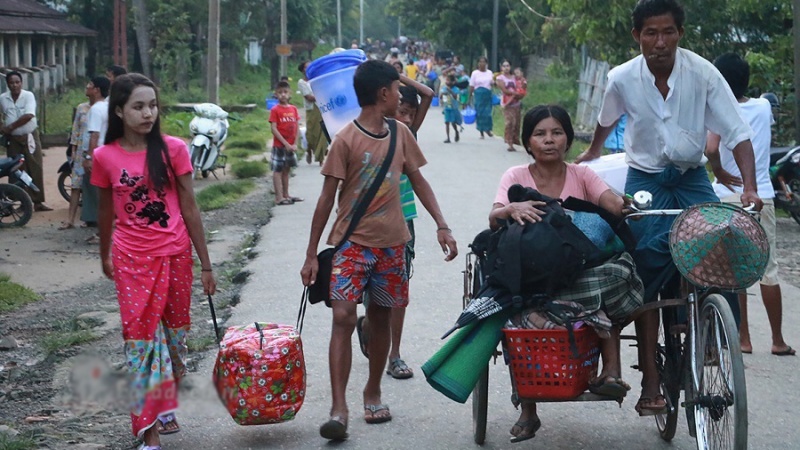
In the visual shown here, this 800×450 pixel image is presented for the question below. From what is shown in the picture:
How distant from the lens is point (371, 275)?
17.9 feet

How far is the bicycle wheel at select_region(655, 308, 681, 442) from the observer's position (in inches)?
192

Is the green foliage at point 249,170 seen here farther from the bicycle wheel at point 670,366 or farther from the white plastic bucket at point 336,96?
the bicycle wheel at point 670,366

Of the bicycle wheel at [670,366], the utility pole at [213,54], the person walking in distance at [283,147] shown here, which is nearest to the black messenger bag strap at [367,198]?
the bicycle wheel at [670,366]

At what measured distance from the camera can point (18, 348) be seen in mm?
7578

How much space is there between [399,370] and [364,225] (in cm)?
140

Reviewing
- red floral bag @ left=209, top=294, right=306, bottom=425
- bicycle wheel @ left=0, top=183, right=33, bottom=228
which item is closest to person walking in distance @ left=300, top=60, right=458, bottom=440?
red floral bag @ left=209, top=294, right=306, bottom=425

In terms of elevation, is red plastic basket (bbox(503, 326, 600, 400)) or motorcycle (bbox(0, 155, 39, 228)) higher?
red plastic basket (bbox(503, 326, 600, 400))

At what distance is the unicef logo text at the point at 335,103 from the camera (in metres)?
7.21

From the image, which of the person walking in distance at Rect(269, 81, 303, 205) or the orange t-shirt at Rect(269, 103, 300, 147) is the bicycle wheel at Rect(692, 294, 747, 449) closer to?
the person walking in distance at Rect(269, 81, 303, 205)

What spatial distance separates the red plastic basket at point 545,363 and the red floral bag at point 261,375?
1.11m

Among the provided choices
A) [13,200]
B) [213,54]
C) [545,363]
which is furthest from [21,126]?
[545,363]

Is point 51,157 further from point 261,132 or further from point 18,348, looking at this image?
point 18,348

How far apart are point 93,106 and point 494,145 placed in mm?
13818

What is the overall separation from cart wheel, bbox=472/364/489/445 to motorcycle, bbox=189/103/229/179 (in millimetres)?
12417
